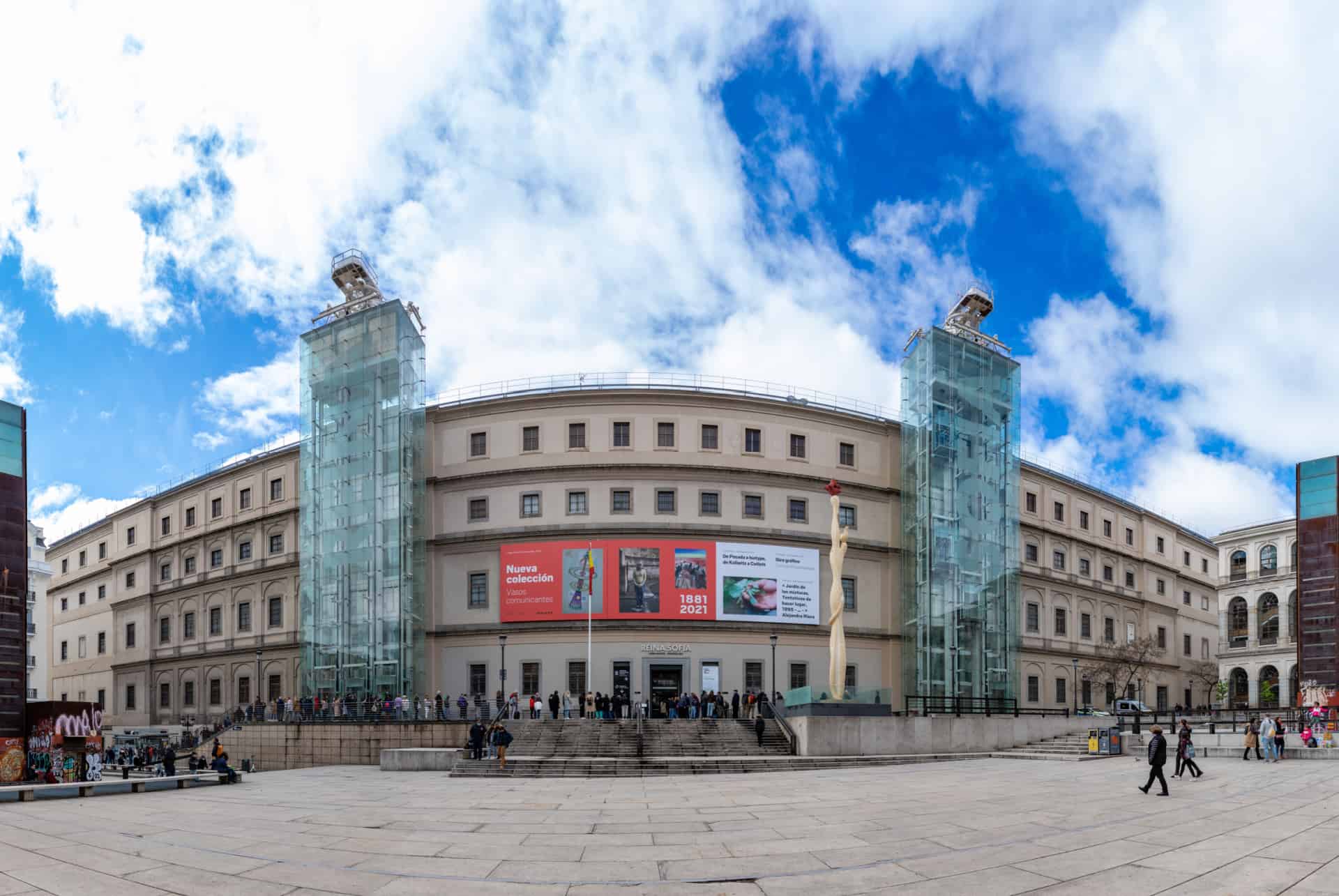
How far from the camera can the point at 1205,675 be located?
74188mm

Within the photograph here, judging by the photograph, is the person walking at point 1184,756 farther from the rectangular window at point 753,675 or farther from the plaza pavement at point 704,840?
the rectangular window at point 753,675

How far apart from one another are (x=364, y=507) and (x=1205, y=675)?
6354cm

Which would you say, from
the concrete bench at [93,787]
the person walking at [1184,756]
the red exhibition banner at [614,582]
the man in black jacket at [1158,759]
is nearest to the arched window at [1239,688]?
the red exhibition banner at [614,582]

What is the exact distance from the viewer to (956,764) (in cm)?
3108

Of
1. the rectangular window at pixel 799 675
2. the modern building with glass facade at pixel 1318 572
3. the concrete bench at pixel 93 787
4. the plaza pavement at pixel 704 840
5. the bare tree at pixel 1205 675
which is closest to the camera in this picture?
the plaza pavement at pixel 704 840

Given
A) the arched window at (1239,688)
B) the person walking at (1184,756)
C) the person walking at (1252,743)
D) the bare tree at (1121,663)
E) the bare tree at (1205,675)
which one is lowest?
the arched window at (1239,688)

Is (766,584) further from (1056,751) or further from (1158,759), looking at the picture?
(1158,759)

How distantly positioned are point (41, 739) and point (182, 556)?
1111 inches

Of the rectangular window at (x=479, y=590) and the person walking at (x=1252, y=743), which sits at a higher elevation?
the rectangular window at (x=479, y=590)

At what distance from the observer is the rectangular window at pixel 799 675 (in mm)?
47812

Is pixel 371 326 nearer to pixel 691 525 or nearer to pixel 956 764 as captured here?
pixel 691 525

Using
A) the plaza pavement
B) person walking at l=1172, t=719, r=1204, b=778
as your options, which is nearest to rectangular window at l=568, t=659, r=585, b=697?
the plaza pavement

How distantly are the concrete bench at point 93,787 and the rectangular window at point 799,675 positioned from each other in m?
27.0

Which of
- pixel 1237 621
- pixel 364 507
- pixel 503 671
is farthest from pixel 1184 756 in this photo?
pixel 1237 621
